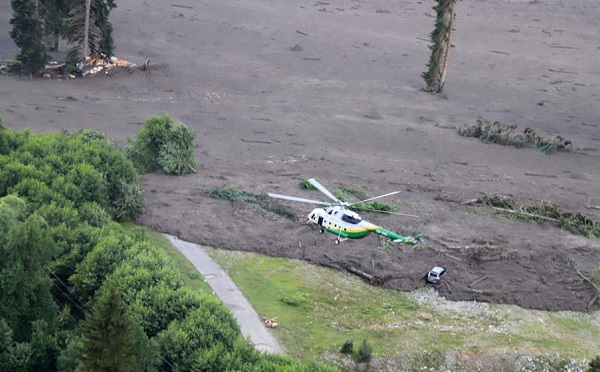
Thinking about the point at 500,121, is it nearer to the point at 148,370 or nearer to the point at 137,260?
the point at 137,260

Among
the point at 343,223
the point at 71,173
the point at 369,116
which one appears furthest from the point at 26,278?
the point at 369,116

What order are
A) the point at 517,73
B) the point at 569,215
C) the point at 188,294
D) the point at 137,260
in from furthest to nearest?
the point at 517,73
the point at 569,215
the point at 137,260
the point at 188,294

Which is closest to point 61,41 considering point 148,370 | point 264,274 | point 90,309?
point 264,274

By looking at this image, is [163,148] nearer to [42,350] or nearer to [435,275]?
[435,275]

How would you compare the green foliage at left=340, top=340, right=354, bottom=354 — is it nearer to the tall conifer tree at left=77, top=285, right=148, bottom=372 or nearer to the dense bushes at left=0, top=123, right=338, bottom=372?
the dense bushes at left=0, top=123, right=338, bottom=372

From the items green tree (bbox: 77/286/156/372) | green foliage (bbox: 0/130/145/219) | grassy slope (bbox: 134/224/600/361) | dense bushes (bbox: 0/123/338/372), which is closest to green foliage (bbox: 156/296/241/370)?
dense bushes (bbox: 0/123/338/372)
